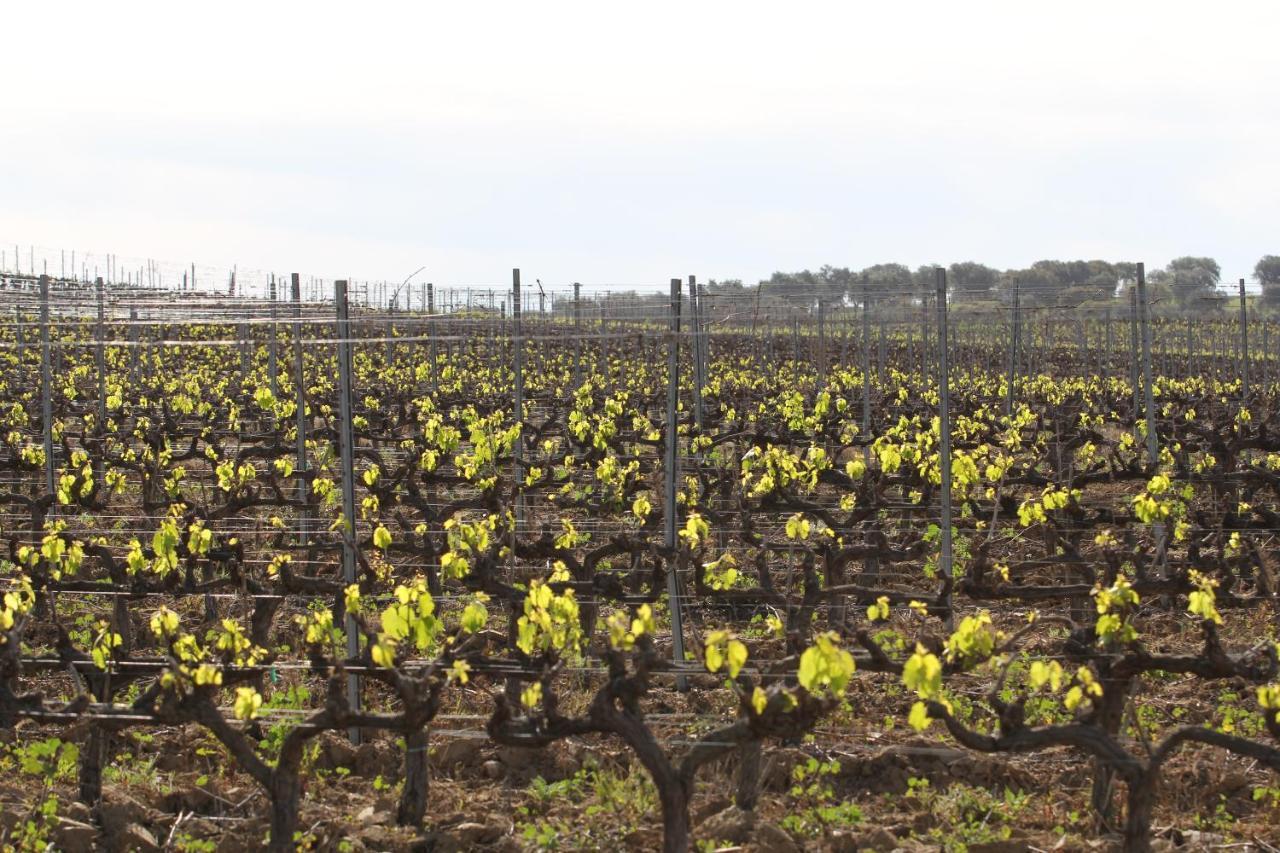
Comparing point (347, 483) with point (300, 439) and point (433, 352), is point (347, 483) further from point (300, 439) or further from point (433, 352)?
point (433, 352)

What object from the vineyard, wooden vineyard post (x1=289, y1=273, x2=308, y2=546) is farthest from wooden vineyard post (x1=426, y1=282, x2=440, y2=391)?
Result: the vineyard

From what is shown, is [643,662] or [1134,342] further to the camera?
[1134,342]

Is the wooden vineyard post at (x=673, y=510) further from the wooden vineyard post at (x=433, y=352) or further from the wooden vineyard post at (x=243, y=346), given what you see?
the wooden vineyard post at (x=243, y=346)

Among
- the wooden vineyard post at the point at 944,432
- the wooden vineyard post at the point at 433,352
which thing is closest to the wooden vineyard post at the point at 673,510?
the wooden vineyard post at the point at 944,432

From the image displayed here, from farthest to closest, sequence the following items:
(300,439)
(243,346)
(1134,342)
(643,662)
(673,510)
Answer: (243,346)
(1134,342)
(300,439)
(673,510)
(643,662)

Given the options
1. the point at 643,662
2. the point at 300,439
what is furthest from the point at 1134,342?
the point at 643,662

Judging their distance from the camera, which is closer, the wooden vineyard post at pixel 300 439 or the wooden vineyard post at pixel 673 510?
the wooden vineyard post at pixel 673 510

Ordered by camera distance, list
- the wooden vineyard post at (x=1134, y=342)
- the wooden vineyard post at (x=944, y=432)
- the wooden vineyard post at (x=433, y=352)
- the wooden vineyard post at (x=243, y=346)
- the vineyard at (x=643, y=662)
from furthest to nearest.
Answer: the wooden vineyard post at (x=433, y=352) < the wooden vineyard post at (x=243, y=346) < the wooden vineyard post at (x=1134, y=342) < the wooden vineyard post at (x=944, y=432) < the vineyard at (x=643, y=662)

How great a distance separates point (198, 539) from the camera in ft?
26.5

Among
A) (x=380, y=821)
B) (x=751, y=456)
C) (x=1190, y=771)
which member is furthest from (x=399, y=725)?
(x=751, y=456)

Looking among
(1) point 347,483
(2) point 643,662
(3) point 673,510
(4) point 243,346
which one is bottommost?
(2) point 643,662

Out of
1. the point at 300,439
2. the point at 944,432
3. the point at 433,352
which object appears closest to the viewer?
the point at 944,432

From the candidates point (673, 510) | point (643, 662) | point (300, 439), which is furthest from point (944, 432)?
point (300, 439)

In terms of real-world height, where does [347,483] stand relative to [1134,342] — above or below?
below
